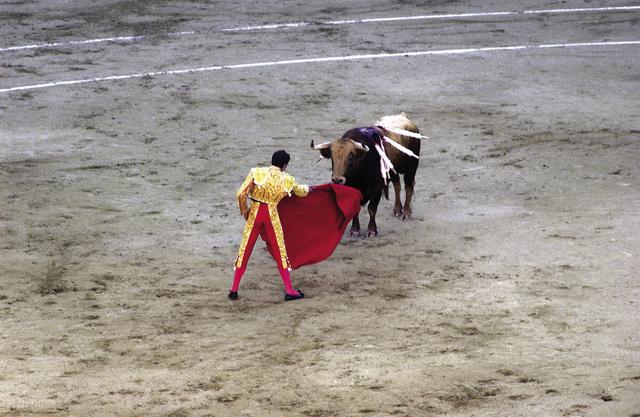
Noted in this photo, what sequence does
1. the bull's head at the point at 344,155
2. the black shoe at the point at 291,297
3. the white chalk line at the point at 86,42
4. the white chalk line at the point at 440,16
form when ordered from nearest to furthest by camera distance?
the black shoe at the point at 291,297
the bull's head at the point at 344,155
the white chalk line at the point at 86,42
the white chalk line at the point at 440,16

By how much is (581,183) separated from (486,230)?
6.28 feet

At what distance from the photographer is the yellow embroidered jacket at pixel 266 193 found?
33.6 ft

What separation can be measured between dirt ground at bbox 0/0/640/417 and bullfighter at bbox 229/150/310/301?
0.86 feet

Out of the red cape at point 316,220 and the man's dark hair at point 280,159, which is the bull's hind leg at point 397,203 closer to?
the red cape at point 316,220

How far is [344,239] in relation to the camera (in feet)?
40.0

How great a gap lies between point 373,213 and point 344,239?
376 millimetres

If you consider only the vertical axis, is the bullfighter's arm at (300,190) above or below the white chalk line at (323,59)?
above

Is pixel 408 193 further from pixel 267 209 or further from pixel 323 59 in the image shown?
pixel 323 59

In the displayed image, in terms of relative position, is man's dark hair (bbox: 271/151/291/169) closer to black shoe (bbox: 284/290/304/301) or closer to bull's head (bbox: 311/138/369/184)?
black shoe (bbox: 284/290/304/301)

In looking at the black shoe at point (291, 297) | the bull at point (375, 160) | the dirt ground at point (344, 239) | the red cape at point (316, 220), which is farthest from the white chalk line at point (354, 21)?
the black shoe at point (291, 297)

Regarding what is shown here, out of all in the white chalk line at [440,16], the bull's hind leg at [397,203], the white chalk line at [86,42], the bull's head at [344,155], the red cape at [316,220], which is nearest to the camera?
the red cape at [316,220]

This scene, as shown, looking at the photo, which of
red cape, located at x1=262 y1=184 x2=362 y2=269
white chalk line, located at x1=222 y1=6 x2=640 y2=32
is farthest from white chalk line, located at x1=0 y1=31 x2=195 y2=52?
red cape, located at x1=262 y1=184 x2=362 y2=269

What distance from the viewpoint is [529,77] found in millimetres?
17781

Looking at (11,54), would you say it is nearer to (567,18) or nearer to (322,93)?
(322,93)
